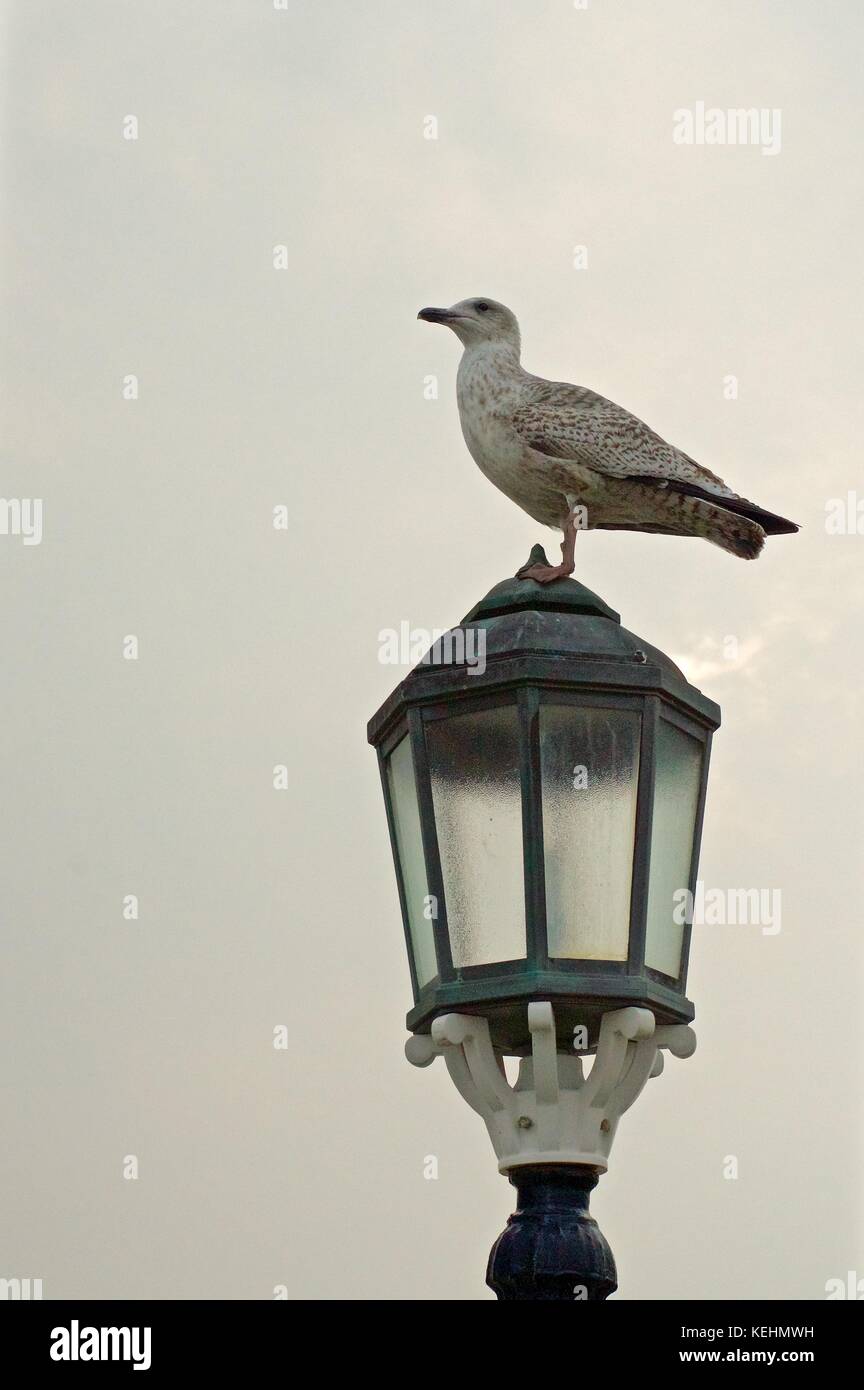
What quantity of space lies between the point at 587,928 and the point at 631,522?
2162 mm

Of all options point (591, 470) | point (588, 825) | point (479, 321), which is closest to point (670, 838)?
point (588, 825)

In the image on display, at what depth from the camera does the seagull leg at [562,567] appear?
6.70 m

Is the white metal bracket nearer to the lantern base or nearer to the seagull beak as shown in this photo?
the lantern base

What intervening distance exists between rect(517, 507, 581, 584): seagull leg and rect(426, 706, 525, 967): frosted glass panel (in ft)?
2.37

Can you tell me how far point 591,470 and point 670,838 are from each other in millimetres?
1679

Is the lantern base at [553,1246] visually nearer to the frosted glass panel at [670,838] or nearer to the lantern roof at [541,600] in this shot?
the frosted glass panel at [670,838]

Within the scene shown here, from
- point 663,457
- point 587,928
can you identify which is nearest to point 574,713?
point 587,928

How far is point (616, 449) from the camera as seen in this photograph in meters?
7.50

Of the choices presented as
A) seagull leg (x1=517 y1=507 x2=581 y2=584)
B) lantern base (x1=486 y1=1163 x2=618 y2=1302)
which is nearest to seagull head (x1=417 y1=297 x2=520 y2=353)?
seagull leg (x1=517 y1=507 x2=581 y2=584)

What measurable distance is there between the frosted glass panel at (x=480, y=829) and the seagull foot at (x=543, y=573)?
71 centimetres

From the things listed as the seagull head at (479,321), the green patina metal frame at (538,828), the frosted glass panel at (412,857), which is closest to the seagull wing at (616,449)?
the seagull head at (479,321)

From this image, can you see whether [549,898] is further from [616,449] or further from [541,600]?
[616,449]
